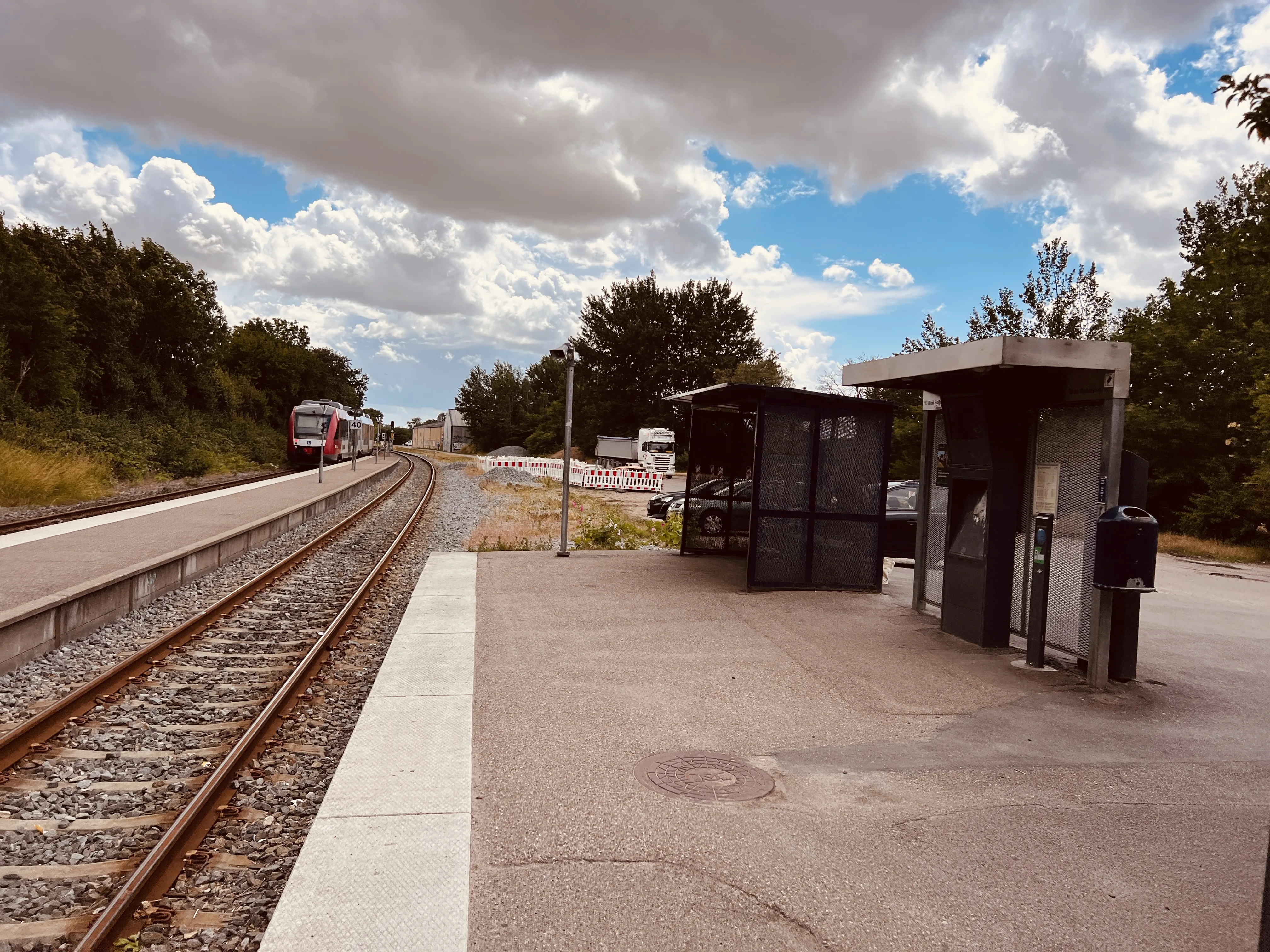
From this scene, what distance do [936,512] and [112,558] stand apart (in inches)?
398

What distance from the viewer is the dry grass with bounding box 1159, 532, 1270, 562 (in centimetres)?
1966

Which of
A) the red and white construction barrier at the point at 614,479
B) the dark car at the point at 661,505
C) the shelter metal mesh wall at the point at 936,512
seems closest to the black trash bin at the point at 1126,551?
the shelter metal mesh wall at the point at 936,512

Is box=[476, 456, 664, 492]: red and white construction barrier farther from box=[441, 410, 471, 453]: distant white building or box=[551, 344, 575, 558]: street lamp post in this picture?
box=[441, 410, 471, 453]: distant white building

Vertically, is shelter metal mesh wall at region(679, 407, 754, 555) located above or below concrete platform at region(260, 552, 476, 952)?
above

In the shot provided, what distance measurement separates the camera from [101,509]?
1792 cm

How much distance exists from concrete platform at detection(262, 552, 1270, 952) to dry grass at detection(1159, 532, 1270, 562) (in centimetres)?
1334

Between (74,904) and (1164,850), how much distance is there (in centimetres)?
481

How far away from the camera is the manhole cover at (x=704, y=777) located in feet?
15.0

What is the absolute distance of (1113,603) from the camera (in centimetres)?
681

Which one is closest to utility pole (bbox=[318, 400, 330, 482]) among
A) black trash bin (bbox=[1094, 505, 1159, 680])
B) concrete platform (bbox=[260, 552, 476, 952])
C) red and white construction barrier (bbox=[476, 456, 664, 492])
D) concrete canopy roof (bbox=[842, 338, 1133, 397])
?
red and white construction barrier (bbox=[476, 456, 664, 492])

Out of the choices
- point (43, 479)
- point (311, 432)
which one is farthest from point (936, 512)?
point (311, 432)

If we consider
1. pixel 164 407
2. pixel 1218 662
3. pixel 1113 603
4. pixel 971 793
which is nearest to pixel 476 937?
pixel 971 793

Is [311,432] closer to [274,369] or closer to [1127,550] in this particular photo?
[274,369]

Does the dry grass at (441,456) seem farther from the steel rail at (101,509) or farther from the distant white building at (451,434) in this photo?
the steel rail at (101,509)
